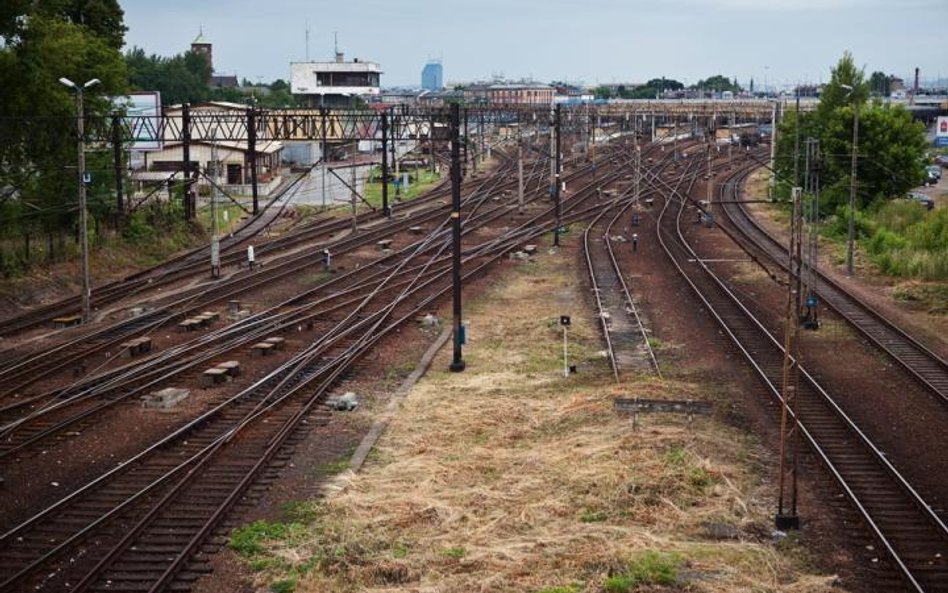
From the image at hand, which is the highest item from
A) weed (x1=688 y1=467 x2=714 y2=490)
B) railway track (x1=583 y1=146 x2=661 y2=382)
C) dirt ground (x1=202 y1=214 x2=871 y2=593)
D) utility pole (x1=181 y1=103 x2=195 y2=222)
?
utility pole (x1=181 y1=103 x2=195 y2=222)

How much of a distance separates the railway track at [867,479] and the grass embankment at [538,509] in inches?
39.1

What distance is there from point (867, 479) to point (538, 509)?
4.82 meters

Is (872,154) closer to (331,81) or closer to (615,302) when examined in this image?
(615,302)

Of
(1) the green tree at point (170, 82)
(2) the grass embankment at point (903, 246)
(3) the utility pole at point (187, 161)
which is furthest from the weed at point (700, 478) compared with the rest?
(1) the green tree at point (170, 82)

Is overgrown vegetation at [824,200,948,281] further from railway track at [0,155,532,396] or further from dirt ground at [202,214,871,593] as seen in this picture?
railway track at [0,155,532,396]

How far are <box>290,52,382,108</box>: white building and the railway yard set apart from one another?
8251 cm

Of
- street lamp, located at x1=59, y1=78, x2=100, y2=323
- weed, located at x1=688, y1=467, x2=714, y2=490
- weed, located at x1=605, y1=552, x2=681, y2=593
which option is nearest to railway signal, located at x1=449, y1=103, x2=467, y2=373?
weed, located at x1=688, y1=467, x2=714, y2=490

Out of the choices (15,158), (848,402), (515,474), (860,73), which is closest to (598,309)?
(848,402)

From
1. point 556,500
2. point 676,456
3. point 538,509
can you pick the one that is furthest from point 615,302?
point 538,509

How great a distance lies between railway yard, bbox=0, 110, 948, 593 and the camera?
1214 cm

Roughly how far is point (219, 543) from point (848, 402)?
37.2 ft

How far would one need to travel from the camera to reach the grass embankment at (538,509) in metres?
11.5

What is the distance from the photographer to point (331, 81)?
114562 mm

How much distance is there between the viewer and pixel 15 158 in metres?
33.0
